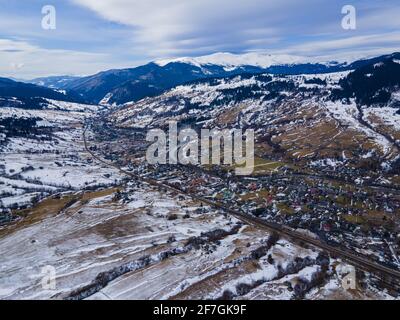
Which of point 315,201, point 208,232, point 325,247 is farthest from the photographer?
point 315,201

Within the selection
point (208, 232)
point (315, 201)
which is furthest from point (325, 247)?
point (315, 201)

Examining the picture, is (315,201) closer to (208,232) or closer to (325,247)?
(325,247)

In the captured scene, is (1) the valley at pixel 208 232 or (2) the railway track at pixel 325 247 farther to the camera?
(2) the railway track at pixel 325 247

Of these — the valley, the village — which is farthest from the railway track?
the village

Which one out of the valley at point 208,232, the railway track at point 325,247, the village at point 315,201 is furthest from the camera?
the village at point 315,201

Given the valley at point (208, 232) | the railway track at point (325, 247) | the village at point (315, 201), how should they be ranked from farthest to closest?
the village at point (315, 201) → the railway track at point (325, 247) → the valley at point (208, 232)

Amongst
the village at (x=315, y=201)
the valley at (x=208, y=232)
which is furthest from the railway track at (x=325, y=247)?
the village at (x=315, y=201)

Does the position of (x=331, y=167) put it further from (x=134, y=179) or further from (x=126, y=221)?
(x=126, y=221)

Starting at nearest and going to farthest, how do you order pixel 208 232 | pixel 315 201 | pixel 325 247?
pixel 325 247 < pixel 208 232 < pixel 315 201

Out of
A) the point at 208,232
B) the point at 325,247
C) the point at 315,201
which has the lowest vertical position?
the point at 325,247

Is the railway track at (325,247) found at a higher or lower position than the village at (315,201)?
lower

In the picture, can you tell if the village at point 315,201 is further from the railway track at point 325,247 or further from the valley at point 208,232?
the railway track at point 325,247
